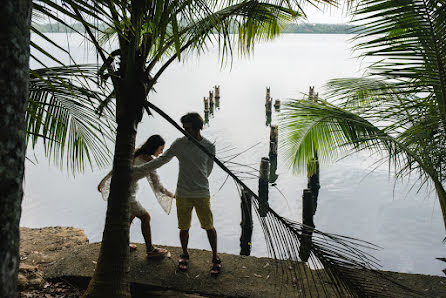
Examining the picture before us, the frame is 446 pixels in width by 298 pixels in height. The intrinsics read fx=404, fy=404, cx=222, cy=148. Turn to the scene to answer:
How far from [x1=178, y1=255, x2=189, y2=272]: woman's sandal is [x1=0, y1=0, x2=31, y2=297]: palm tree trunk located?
136 inches

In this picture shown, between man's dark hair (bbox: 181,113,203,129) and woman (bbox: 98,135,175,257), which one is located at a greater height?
man's dark hair (bbox: 181,113,203,129)

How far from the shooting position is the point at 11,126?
3.16 ft

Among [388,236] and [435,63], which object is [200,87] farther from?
[435,63]

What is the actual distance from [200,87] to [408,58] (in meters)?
32.0

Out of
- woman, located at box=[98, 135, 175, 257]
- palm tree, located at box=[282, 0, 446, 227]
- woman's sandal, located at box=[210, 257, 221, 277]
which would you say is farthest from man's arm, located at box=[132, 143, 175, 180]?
palm tree, located at box=[282, 0, 446, 227]

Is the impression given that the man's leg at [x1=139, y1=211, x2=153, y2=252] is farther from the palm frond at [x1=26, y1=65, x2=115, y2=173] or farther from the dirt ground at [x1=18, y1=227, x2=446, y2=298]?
the palm frond at [x1=26, y1=65, x2=115, y2=173]

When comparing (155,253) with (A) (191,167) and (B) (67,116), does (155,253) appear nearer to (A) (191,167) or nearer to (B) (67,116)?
(A) (191,167)

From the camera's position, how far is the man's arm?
155 inches

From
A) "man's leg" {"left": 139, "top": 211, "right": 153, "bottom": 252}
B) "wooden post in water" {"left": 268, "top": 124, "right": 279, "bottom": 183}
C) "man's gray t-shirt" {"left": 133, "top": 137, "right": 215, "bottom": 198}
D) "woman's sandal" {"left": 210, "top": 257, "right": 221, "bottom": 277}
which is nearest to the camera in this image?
"man's gray t-shirt" {"left": 133, "top": 137, "right": 215, "bottom": 198}

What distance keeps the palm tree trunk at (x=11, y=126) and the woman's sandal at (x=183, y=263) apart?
346 cm

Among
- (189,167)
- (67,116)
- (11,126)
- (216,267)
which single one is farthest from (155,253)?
(11,126)

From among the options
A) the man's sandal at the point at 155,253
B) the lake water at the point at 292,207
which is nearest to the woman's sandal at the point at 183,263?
the man's sandal at the point at 155,253

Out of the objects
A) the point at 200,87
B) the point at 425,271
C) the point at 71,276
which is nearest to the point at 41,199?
the point at 71,276

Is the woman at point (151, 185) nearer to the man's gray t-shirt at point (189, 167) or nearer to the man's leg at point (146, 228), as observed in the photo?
the man's leg at point (146, 228)
